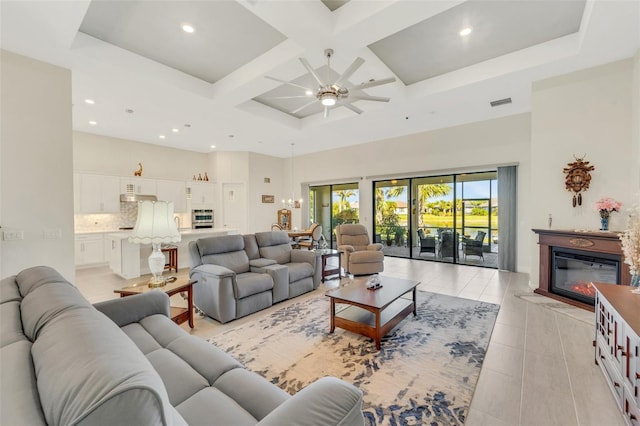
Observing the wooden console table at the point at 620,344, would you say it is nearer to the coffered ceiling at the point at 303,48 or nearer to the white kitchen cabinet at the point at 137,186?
the coffered ceiling at the point at 303,48

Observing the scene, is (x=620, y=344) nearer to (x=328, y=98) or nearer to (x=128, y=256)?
(x=328, y=98)

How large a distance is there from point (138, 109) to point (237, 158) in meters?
3.57

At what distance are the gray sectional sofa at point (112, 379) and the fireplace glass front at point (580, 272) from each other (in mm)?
4252

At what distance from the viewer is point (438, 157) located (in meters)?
6.36

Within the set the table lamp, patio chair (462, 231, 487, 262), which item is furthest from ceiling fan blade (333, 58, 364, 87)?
patio chair (462, 231, 487, 262)

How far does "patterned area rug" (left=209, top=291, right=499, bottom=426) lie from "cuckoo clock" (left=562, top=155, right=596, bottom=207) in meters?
2.12

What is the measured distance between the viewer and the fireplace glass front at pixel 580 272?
3379 millimetres

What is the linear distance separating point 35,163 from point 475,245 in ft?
26.2

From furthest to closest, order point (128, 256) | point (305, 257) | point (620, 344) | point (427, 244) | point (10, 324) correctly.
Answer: point (427, 244) < point (128, 256) < point (305, 257) < point (620, 344) < point (10, 324)

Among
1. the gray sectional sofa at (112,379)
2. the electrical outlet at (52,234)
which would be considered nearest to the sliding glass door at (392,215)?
the gray sectional sofa at (112,379)

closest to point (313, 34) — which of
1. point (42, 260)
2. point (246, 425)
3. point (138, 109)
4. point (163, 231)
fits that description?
point (163, 231)

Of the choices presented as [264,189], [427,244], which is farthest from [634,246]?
[264,189]

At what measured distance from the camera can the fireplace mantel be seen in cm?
324

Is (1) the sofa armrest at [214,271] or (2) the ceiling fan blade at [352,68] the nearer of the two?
(2) the ceiling fan blade at [352,68]
